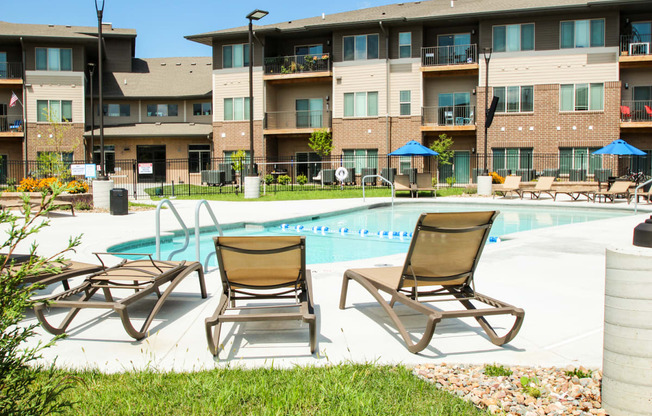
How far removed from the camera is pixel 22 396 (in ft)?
7.51

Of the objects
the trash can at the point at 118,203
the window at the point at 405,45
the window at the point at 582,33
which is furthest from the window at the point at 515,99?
the trash can at the point at 118,203

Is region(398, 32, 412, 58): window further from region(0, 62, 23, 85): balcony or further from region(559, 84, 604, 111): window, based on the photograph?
region(0, 62, 23, 85): balcony

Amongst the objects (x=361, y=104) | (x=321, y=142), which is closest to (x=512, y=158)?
(x=361, y=104)

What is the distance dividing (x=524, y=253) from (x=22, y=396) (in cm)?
740

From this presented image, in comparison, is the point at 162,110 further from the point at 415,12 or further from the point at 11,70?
the point at 415,12

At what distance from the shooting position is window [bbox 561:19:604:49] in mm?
28797

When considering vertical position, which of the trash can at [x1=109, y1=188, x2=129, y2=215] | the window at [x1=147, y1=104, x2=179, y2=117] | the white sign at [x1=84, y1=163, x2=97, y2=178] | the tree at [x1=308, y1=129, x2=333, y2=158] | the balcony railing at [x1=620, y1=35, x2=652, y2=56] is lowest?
the trash can at [x1=109, y1=188, x2=129, y2=215]

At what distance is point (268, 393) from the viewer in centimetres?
327

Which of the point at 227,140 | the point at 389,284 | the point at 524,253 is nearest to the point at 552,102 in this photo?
the point at 227,140

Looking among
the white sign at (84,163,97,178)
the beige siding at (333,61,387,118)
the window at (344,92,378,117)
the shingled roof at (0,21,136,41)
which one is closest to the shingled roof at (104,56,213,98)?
the shingled roof at (0,21,136,41)

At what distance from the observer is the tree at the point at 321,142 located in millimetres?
32438

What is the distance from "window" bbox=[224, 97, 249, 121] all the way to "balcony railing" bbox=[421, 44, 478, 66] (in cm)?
1115

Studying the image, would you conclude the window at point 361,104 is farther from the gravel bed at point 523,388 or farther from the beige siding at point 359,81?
the gravel bed at point 523,388

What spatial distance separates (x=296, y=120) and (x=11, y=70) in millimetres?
18825
